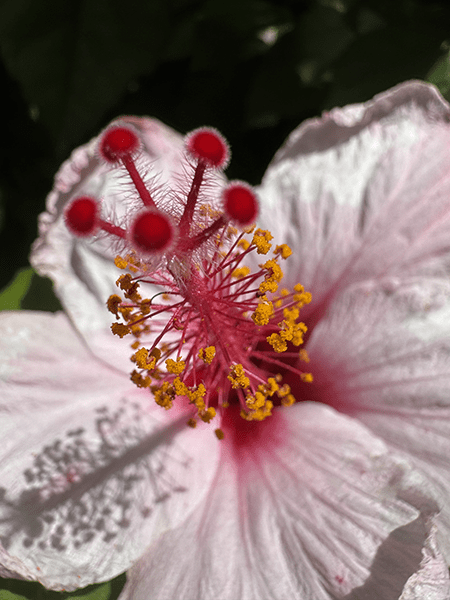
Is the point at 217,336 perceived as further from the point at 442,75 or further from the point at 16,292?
the point at 442,75

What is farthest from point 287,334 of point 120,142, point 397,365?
point 120,142

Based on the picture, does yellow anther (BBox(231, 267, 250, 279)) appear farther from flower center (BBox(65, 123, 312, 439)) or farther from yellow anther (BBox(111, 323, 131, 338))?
yellow anther (BBox(111, 323, 131, 338))

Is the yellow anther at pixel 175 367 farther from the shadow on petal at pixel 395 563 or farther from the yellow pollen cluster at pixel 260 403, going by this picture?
the shadow on petal at pixel 395 563

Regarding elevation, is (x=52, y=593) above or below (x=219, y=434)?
below

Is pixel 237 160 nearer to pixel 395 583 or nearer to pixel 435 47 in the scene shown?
pixel 435 47

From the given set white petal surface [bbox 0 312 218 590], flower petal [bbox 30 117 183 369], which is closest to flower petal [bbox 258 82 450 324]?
flower petal [bbox 30 117 183 369]

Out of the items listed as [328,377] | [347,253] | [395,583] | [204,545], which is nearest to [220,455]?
[204,545]
